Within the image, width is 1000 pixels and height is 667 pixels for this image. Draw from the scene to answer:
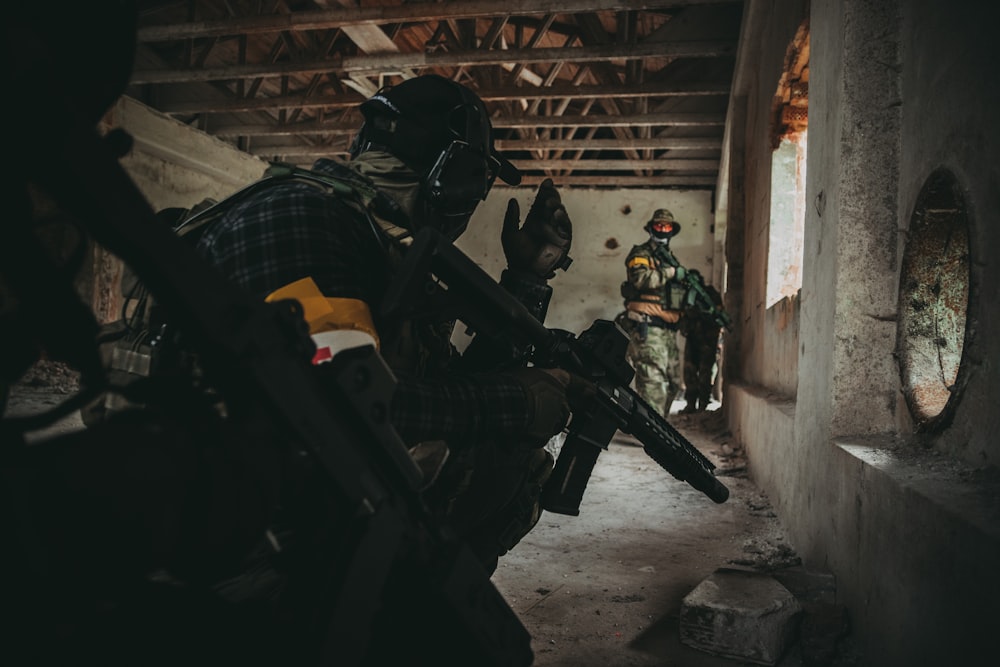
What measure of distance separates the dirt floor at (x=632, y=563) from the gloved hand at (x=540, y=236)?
1150mm

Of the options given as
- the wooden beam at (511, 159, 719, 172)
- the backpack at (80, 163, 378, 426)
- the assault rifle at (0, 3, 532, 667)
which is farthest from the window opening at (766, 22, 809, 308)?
the wooden beam at (511, 159, 719, 172)

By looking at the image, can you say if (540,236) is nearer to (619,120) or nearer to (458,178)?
(458,178)

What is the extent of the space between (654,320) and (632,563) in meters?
4.55

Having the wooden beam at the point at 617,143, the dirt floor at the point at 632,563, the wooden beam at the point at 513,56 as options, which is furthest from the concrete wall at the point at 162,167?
the wooden beam at the point at 617,143

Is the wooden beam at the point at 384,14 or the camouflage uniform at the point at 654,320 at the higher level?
the wooden beam at the point at 384,14

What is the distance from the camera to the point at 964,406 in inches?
56.0

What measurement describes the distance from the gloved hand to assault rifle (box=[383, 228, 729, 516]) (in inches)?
12.8

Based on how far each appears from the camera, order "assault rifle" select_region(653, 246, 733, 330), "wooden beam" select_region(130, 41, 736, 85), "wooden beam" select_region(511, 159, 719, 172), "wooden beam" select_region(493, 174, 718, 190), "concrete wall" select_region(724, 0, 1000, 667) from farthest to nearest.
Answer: "wooden beam" select_region(493, 174, 718, 190)
"wooden beam" select_region(511, 159, 719, 172)
"assault rifle" select_region(653, 246, 733, 330)
"wooden beam" select_region(130, 41, 736, 85)
"concrete wall" select_region(724, 0, 1000, 667)

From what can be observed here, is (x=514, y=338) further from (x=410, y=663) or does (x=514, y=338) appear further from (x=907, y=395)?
(x=907, y=395)

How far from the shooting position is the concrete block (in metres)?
1.77

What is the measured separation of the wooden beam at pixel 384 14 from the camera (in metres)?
5.23

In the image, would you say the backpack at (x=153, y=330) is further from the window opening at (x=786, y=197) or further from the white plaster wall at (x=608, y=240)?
Answer: the white plaster wall at (x=608, y=240)

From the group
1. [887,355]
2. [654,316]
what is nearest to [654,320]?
[654,316]

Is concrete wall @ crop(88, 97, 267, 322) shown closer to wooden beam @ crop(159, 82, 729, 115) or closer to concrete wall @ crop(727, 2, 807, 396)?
wooden beam @ crop(159, 82, 729, 115)
